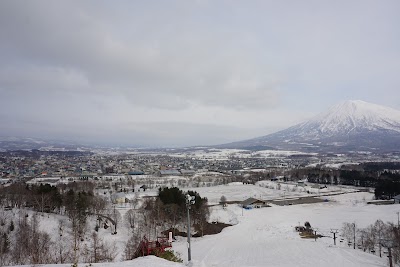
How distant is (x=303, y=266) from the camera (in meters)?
20.0

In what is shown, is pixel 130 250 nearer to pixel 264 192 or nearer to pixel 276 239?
pixel 276 239

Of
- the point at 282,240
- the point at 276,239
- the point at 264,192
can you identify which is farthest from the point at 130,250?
the point at 264,192

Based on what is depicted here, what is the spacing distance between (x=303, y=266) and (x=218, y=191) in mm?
48787

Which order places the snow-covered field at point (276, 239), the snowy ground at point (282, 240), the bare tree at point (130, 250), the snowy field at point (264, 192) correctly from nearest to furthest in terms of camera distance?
the bare tree at point (130, 250) → the snow-covered field at point (276, 239) → the snowy ground at point (282, 240) → the snowy field at point (264, 192)

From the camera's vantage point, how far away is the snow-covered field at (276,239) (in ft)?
70.0

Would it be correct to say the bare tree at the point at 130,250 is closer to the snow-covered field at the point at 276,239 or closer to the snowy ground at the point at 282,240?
the snow-covered field at the point at 276,239

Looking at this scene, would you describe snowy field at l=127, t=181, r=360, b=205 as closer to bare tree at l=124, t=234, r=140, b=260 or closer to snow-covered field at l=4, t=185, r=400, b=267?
snow-covered field at l=4, t=185, r=400, b=267

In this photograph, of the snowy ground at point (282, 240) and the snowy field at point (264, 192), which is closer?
the snowy ground at point (282, 240)

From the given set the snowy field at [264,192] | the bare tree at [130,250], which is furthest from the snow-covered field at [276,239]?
the snowy field at [264,192]

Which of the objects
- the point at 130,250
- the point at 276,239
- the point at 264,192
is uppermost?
the point at 130,250

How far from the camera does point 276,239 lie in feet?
94.4

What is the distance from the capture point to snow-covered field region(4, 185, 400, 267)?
70.0 ft

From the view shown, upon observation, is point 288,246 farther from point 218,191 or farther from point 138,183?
point 138,183

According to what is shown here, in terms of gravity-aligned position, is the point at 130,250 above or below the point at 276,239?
above
